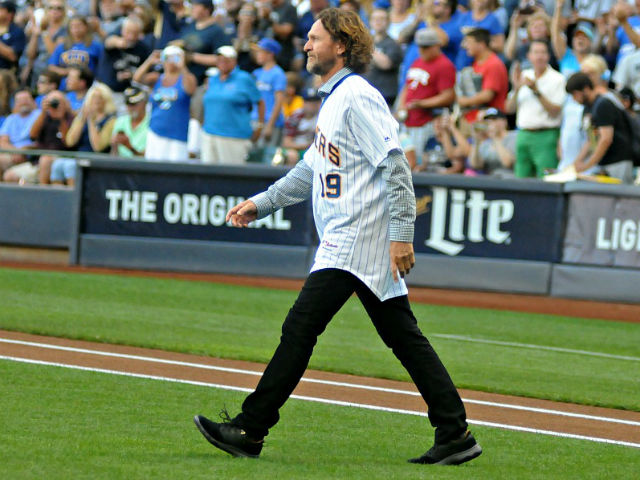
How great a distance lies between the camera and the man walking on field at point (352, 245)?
5.04 meters

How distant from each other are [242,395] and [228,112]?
10.0 meters

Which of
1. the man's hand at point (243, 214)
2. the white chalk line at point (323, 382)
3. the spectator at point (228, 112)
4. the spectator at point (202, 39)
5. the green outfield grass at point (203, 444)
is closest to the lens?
the green outfield grass at point (203, 444)

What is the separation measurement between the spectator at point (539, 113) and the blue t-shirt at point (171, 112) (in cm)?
496

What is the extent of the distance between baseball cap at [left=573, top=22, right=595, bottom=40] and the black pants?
11695mm

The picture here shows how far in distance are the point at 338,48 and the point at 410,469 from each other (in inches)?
76.0

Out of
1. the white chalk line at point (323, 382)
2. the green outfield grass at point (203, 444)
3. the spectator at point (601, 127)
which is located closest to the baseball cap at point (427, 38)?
the spectator at point (601, 127)

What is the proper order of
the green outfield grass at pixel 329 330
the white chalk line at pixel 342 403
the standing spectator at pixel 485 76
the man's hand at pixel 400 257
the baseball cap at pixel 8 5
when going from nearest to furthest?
the man's hand at pixel 400 257
the white chalk line at pixel 342 403
the green outfield grass at pixel 329 330
the standing spectator at pixel 485 76
the baseball cap at pixel 8 5

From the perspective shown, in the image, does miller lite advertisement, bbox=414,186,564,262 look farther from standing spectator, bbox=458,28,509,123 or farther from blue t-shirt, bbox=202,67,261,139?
blue t-shirt, bbox=202,67,261,139

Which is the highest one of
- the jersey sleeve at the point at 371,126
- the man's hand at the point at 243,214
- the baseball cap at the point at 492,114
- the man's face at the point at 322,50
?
the baseball cap at the point at 492,114

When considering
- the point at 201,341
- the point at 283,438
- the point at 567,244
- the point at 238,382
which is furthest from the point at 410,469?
the point at 567,244

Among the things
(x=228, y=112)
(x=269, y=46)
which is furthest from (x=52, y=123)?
(x=269, y=46)

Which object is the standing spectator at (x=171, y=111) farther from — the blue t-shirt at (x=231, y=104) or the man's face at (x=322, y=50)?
the man's face at (x=322, y=50)

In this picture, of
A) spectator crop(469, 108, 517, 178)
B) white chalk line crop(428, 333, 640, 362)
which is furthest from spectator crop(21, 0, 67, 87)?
white chalk line crop(428, 333, 640, 362)

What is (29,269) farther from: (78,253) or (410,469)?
(410,469)
